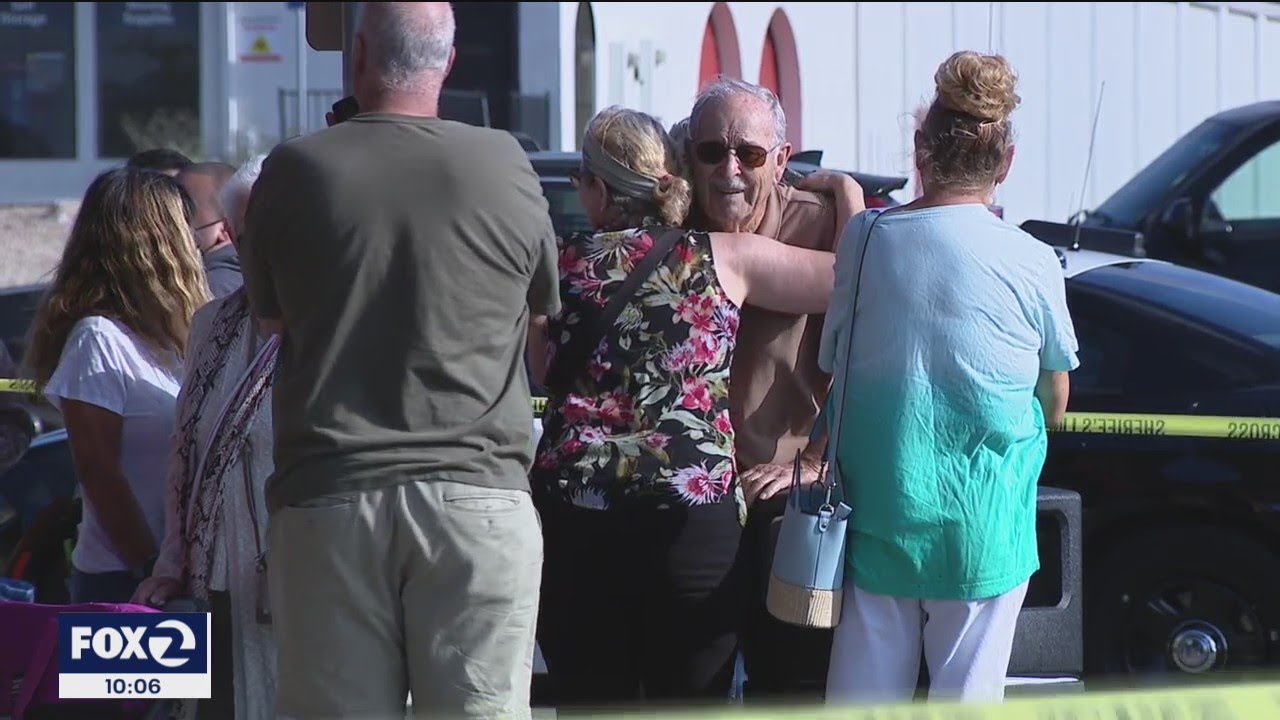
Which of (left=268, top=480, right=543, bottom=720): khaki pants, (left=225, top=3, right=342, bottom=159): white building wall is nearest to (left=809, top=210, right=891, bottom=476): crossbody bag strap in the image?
(left=268, top=480, right=543, bottom=720): khaki pants

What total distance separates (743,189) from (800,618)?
0.95 meters

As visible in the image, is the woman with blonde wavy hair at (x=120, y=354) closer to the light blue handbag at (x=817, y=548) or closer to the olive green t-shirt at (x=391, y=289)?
the olive green t-shirt at (x=391, y=289)

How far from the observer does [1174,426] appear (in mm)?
5852

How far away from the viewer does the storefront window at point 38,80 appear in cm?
2169

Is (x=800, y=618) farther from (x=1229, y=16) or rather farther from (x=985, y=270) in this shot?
(x=1229, y=16)

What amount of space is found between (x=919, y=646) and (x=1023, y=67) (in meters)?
19.7

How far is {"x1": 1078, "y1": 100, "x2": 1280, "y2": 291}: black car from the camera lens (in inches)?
407

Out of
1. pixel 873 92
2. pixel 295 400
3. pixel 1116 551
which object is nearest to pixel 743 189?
pixel 295 400

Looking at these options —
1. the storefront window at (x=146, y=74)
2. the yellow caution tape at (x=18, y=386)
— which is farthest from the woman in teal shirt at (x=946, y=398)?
the storefront window at (x=146, y=74)

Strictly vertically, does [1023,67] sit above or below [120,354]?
above

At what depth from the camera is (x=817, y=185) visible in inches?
163

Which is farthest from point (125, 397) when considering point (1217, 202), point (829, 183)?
point (1217, 202)

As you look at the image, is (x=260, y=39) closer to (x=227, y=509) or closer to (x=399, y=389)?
(x=227, y=509)

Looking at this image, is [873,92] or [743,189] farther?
[873,92]
